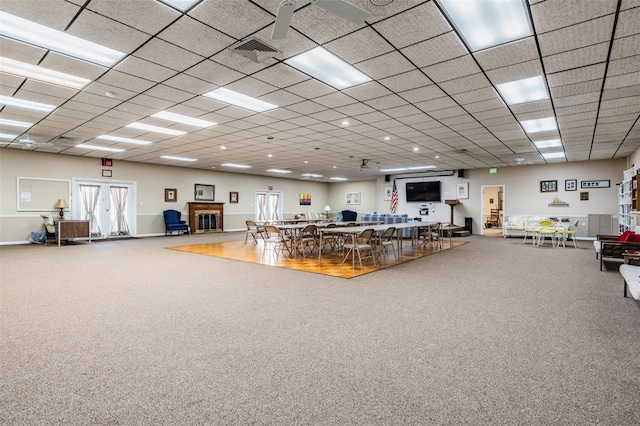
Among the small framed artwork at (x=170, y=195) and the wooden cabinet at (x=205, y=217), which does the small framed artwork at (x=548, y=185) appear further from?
the small framed artwork at (x=170, y=195)

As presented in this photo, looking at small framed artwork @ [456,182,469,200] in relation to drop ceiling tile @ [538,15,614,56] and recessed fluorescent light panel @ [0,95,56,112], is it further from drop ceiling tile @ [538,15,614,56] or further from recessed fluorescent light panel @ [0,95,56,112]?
recessed fluorescent light panel @ [0,95,56,112]

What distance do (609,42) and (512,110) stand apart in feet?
7.94

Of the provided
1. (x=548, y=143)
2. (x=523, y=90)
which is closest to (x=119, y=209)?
(x=523, y=90)

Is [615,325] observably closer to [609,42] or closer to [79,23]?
[609,42]

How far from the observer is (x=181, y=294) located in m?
4.25

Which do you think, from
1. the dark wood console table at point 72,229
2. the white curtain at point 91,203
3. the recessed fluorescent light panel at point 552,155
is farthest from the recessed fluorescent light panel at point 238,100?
the recessed fluorescent light panel at point 552,155

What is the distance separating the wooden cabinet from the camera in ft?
44.8

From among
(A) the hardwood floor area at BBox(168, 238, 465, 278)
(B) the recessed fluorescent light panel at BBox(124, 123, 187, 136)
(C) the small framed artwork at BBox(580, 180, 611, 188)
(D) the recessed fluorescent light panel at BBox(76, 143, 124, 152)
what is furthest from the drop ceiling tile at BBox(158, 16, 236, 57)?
(C) the small framed artwork at BBox(580, 180, 611, 188)

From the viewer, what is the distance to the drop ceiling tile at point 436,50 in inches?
131

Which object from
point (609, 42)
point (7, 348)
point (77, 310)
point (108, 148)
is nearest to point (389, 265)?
point (609, 42)

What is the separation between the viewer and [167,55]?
12.2 feet

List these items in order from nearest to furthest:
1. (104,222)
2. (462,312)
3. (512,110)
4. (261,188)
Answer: (462,312)
(512,110)
(104,222)
(261,188)

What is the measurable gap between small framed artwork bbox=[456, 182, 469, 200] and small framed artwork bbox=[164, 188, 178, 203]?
39.2 feet

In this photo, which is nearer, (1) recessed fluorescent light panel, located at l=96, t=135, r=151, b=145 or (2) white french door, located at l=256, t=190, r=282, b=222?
(1) recessed fluorescent light panel, located at l=96, t=135, r=151, b=145
